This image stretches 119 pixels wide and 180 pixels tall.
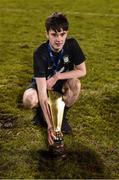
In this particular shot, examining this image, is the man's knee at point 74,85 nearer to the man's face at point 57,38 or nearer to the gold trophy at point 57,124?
the gold trophy at point 57,124

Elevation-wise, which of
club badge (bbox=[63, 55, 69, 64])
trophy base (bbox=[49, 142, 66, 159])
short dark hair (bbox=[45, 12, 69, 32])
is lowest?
trophy base (bbox=[49, 142, 66, 159])

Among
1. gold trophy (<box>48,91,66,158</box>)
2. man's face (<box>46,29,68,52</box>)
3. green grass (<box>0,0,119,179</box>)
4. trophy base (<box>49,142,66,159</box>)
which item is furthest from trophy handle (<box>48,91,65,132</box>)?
man's face (<box>46,29,68,52</box>)

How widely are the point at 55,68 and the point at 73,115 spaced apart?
42.5 inches

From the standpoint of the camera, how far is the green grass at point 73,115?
4754 millimetres

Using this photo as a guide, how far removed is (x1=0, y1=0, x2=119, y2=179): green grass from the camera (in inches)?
187

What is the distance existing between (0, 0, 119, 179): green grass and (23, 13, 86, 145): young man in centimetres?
34

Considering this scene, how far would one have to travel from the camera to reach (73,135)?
5559 mm

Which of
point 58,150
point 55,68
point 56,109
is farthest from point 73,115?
point 58,150

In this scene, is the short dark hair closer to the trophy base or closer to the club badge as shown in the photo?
the club badge

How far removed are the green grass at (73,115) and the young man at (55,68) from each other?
0.34 meters

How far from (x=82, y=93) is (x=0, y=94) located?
4.19ft

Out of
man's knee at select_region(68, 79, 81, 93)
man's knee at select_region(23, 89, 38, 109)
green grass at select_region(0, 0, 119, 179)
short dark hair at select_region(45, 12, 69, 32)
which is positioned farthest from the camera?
man's knee at select_region(68, 79, 81, 93)

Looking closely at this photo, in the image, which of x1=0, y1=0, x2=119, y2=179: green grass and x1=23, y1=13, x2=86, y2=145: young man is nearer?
x1=0, y1=0, x2=119, y2=179: green grass

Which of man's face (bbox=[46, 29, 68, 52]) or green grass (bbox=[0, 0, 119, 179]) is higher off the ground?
man's face (bbox=[46, 29, 68, 52])
